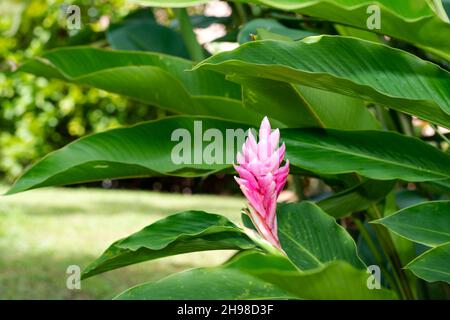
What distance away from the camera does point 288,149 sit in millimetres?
1130

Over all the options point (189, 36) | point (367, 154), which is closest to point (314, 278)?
point (367, 154)

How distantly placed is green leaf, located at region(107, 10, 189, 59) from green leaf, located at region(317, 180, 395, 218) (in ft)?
2.72

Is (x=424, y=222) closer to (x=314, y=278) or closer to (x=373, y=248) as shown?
(x=314, y=278)

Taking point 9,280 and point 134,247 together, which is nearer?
point 134,247

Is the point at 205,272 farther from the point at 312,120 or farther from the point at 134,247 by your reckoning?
the point at 312,120

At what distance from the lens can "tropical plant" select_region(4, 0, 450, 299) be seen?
78cm

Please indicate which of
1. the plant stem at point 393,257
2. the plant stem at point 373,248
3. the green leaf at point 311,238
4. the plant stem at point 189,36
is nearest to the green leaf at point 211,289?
the green leaf at point 311,238

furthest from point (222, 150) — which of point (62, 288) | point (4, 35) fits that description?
point (4, 35)

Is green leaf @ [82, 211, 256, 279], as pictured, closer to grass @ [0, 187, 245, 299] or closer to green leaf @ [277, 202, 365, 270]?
green leaf @ [277, 202, 365, 270]

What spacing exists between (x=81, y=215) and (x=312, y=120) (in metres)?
4.57

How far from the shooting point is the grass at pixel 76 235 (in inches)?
136

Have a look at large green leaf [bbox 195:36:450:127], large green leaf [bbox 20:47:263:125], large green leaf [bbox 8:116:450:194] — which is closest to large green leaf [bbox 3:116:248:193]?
large green leaf [bbox 8:116:450:194]

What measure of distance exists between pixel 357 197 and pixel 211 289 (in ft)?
1.51
